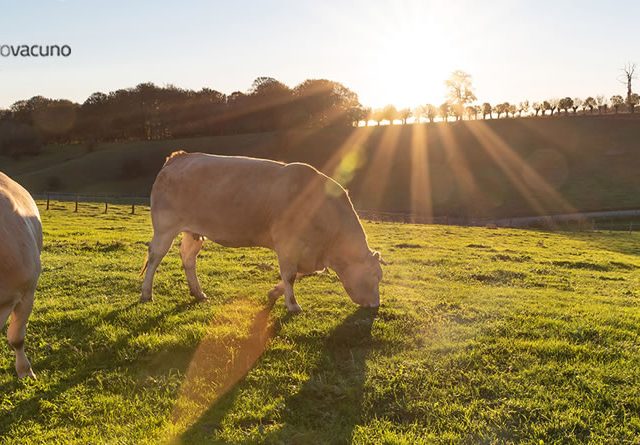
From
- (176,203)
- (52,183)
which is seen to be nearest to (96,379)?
(176,203)

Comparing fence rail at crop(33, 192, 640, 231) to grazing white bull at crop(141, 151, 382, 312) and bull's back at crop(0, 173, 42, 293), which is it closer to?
grazing white bull at crop(141, 151, 382, 312)

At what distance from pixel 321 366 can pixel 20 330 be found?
13.5 feet

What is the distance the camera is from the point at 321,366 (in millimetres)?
7137

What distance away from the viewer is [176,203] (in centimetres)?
1034

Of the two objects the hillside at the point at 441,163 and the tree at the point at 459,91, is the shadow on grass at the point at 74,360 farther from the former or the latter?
the tree at the point at 459,91

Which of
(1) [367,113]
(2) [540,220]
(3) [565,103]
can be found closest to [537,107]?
(3) [565,103]

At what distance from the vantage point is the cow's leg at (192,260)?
10.8 metres

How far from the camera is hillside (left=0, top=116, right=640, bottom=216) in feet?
218

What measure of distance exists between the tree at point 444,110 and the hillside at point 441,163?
19502 mm

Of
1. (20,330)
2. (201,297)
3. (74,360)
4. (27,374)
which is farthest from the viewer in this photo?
(201,297)

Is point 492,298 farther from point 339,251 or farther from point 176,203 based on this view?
point 176,203

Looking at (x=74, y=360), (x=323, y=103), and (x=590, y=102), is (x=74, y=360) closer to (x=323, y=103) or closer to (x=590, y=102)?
(x=323, y=103)

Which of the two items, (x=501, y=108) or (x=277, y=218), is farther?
(x=501, y=108)

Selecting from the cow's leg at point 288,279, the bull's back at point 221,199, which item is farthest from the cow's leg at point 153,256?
the cow's leg at point 288,279
